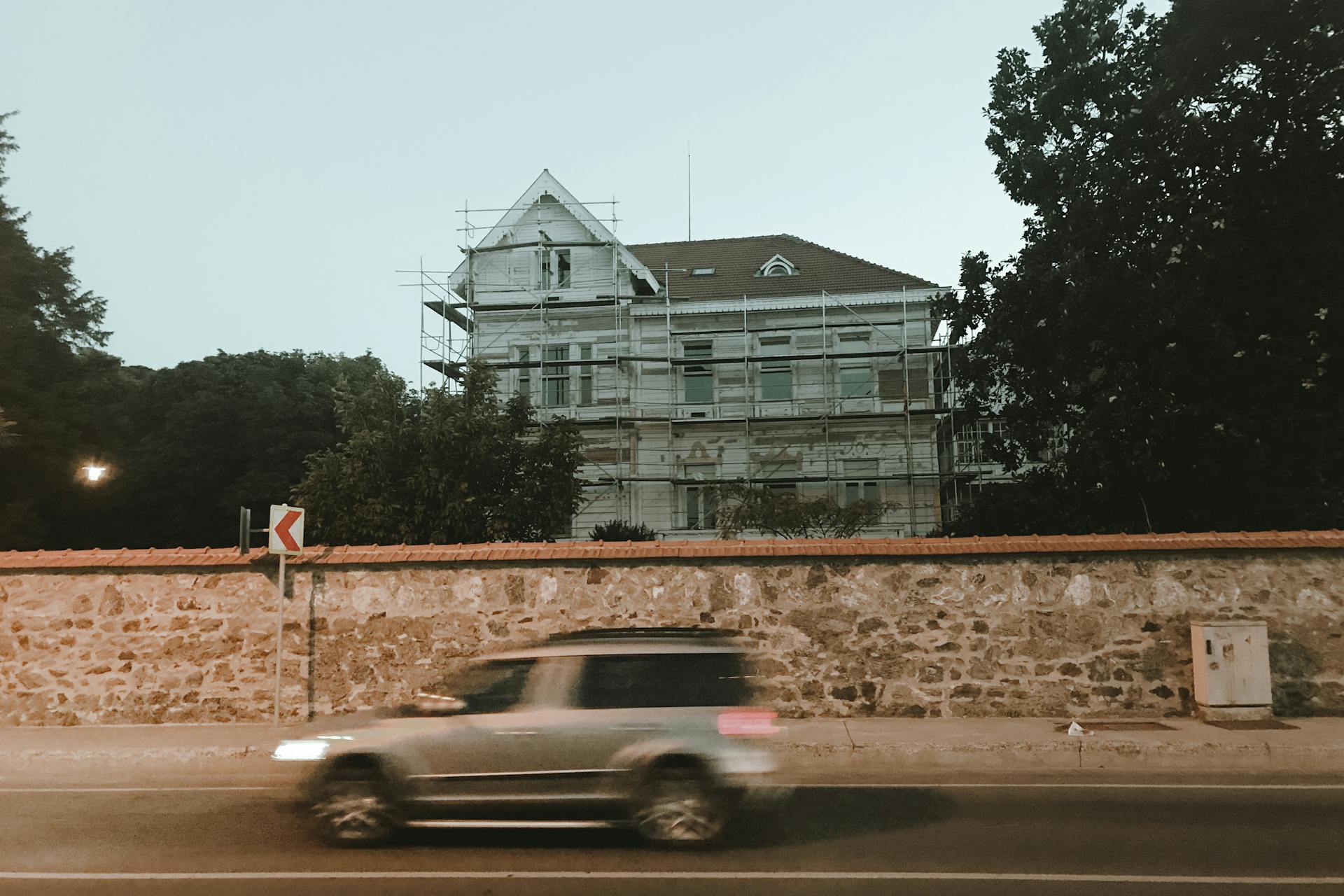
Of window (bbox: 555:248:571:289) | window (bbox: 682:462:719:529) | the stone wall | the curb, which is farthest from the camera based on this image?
window (bbox: 555:248:571:289)

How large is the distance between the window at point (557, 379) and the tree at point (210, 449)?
12.7m

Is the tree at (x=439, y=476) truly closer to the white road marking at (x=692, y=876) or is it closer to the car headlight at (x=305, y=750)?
the car headlight at (x=305, y=750)

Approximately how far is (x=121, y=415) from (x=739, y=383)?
2367cm

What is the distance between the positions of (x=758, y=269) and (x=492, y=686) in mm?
34306

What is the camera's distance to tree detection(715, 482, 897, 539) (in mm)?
29406

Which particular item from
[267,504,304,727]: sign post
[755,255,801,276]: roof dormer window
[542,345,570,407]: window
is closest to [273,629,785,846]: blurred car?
[267,504,304,727]: sign post

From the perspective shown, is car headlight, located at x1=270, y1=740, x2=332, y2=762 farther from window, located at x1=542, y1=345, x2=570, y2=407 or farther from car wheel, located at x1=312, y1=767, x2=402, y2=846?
window, located at x1=542, y1=345, x2=570, y2=407

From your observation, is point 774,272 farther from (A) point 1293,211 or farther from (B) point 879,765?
(B) point 879,765

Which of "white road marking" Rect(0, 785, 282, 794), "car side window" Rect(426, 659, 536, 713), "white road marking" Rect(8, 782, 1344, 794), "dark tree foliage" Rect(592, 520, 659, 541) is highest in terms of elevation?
"dark tree foliage" Rect(592, 520, 659, 541)

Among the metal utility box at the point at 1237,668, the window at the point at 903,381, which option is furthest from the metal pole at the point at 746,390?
the metal utility box at the point at 1237,668

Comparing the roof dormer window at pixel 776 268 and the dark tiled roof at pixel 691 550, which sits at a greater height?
the roof dormer window at pixel 776 268

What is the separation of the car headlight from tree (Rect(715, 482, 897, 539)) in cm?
2189

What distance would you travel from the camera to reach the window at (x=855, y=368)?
36.1 meters

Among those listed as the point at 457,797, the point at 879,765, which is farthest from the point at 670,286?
the point at 457,797
